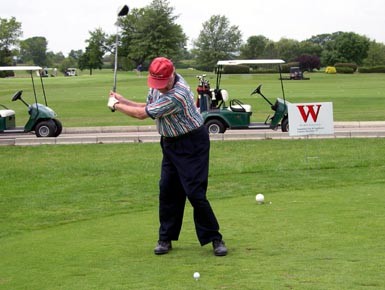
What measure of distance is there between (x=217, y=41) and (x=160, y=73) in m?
116

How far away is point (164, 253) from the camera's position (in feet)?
21.6

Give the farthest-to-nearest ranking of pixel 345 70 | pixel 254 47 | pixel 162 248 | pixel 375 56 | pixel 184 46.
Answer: pixel 254 47 → pixel 375 56 → pixel 184 46 → pixel 345 70 → pixel 162 248

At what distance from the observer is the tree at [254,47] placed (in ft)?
403

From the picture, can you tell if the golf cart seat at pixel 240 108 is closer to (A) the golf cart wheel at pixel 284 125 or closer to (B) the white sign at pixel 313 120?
(A) the golf cart wheel at pixel 284 125

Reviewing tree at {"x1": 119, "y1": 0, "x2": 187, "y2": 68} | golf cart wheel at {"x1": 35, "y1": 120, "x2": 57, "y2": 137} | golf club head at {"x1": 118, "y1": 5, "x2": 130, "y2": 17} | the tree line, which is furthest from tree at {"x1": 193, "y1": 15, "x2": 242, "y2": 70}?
golf club head at {"x1": 118, "y1": 5, "x2": 130, "y2": 17}

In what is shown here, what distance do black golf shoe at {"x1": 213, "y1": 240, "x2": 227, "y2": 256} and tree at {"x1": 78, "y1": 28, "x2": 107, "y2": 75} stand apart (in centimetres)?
10649

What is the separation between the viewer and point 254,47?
12588cm

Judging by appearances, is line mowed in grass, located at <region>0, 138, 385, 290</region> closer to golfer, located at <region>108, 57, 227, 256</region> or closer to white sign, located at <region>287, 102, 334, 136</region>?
golfer, located at <region>108, 57, 227, 256</region>

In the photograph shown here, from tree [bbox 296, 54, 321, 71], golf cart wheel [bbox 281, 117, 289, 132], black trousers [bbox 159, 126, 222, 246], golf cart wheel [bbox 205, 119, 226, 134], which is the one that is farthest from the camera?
tree [bbox 296, 54, 321, 71]

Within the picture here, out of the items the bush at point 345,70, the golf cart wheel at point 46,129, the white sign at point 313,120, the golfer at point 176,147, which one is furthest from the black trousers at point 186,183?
the bush at point 345,70

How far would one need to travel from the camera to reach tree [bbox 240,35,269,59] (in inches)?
4840

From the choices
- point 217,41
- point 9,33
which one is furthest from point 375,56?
point 9,33

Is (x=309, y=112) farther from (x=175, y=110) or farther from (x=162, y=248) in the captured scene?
(x=175, y=110)

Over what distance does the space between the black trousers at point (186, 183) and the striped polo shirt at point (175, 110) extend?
88 millimetres
